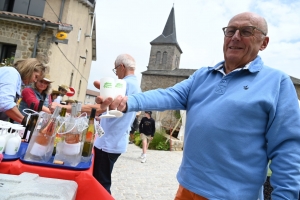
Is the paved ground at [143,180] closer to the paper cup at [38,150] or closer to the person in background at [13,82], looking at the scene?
the person in background at [13,82]

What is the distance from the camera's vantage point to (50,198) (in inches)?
45.6

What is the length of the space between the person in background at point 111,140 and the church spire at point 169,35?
4130cm

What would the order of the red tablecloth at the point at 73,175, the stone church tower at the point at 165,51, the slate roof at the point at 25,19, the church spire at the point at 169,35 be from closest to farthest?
the red tablecloth at the point at 73,175 < the slate roof at the point at 25,19 < the stone church tower at the point at 165,51 < the church spire at the point at 169,35

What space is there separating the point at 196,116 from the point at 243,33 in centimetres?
66

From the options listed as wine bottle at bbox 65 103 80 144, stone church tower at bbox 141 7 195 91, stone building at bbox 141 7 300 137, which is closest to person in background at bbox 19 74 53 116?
wine bottle at bbox 65 103 80 144

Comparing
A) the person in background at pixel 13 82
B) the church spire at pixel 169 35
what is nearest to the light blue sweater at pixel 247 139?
the person in background at pixel 13 82

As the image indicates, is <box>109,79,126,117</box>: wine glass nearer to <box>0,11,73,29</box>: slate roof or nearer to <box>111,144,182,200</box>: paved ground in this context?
<box>111,144,182,200</box>: paved ground

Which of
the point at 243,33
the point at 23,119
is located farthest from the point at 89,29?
the point at 243,33

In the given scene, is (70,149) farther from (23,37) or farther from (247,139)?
(23,37)

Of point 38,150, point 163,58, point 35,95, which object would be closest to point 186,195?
point 38,150

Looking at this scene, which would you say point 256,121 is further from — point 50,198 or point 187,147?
point 50,198

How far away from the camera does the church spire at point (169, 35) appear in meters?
43.1

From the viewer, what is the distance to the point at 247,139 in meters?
1.36

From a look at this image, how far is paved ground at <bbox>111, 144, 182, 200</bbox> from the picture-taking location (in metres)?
4.82
